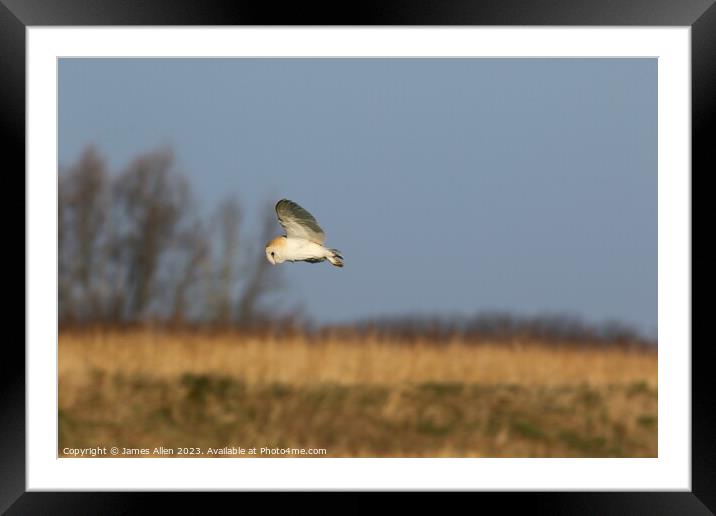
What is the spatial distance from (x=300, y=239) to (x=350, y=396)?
1068mm

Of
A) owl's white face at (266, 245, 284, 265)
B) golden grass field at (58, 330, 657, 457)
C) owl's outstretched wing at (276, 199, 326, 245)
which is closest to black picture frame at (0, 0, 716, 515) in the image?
golden grass field at (58, 330, 657, 457)

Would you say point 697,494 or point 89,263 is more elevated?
point 89,263

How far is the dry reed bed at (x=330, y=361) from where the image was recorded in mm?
5820

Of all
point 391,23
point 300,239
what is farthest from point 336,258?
point 391,23

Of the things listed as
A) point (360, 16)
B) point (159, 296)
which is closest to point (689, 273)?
point (360, 16)

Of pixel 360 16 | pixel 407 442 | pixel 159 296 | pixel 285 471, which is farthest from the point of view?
pixel 159 296

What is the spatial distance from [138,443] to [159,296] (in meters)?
1.00

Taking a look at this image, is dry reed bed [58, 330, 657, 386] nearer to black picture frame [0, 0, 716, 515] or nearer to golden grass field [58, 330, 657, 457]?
golden grass field [58, 330, 657, 457]

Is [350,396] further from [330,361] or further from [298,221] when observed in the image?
[298,221]

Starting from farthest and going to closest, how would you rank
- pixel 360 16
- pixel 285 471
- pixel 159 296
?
pixel 159 296 < pixel 285 471 < pixel 360 16

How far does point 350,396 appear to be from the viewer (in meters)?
5.72

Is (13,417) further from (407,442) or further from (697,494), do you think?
(697,494)

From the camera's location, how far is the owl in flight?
5.53 metres

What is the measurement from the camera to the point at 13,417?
4883 mm
